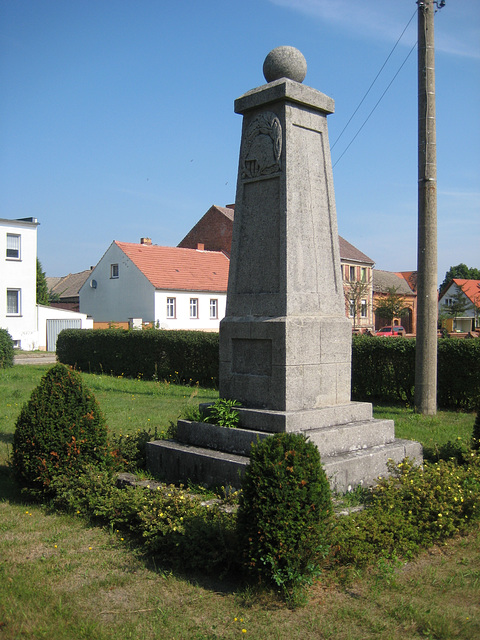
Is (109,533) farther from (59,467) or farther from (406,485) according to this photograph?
(406,485)

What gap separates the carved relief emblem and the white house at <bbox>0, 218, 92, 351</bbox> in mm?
27881

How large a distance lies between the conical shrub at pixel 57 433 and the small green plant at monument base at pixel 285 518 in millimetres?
2610

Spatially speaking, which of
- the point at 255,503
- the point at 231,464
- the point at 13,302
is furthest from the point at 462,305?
the point at 255,503

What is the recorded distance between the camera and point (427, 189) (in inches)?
409

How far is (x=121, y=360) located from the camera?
19500 millimetres

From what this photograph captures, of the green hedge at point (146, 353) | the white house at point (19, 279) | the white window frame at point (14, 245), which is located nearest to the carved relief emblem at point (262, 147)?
the green hedge at point (146, 353)

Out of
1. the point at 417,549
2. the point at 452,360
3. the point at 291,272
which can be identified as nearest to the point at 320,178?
the point at 291,272

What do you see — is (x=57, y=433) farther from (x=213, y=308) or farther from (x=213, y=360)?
(x=213, y=308)

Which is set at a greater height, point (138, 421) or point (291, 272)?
point (291, 272)

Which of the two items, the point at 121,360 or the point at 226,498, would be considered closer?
the point at 226,498

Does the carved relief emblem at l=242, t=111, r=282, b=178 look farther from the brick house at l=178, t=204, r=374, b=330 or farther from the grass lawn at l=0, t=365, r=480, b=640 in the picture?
the brick house at l=178, t=204, r=374, b=330

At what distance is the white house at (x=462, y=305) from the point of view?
2354 inches

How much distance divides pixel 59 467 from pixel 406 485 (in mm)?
3432

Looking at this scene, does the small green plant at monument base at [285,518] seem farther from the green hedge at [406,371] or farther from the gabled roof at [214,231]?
the gabled roof at [214,231]
